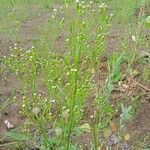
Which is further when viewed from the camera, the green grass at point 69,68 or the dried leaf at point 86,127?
the dried leaf at point 86,127

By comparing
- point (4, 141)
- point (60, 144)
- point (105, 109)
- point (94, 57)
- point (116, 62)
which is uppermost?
point (94, 57)

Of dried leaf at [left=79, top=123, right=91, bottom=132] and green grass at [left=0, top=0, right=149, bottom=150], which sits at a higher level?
green grass at [left=0, top=0, right=149, bottom=150]

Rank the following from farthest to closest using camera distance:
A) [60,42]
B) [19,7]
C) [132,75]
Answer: [19,7], [60,42], [132,75]

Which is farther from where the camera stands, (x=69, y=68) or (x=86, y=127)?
(x=86, y=127)

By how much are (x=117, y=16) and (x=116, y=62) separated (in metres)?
2.72

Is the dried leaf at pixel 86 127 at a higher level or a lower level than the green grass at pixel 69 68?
lower

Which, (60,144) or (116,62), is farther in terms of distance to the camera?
(116,62)

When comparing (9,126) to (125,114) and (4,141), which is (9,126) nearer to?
(4,141)

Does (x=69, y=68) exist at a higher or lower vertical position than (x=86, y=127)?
higher

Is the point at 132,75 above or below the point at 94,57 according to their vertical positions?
below

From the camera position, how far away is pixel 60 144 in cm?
271

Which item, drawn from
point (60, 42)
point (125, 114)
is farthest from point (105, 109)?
point (60, 42)

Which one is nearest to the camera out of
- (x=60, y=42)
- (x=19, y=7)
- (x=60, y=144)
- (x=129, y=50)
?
(x=60, y=144)

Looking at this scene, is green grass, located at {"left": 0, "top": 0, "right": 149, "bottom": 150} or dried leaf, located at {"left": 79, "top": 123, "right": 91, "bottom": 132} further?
dried leaf, located at {"left": 79, "top": 123, "right": 91, "bottom": 132}
